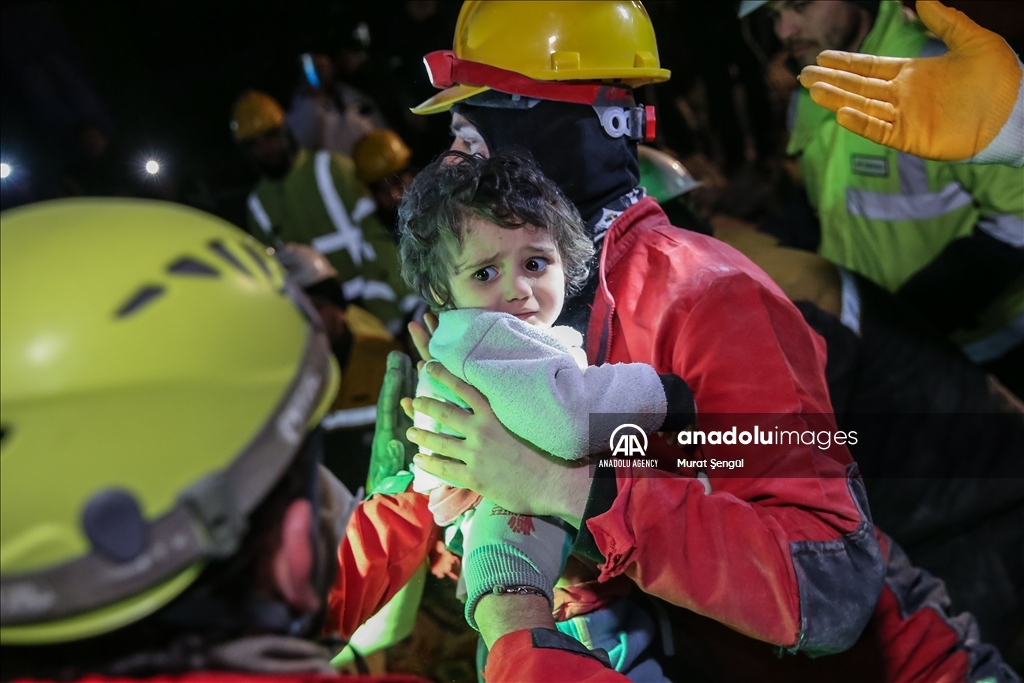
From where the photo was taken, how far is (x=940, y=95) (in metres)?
1.77

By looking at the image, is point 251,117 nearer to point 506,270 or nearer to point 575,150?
point 575,150

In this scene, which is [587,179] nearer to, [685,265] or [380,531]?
[685,265]

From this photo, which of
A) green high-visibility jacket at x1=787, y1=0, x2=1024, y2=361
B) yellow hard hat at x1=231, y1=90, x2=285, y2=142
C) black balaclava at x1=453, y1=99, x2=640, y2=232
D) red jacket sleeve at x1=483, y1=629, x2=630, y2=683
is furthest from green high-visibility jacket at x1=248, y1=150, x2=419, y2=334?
green high-visibility jacket at x1=787, y1=0, x2=1024, y2=361

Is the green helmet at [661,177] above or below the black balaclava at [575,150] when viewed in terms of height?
below

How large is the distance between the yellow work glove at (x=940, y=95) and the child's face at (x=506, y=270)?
76 centimetres

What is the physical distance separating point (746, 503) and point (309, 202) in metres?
1.44

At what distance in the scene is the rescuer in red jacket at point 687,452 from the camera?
4.83 ft

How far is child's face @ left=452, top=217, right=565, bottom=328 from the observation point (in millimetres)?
1494

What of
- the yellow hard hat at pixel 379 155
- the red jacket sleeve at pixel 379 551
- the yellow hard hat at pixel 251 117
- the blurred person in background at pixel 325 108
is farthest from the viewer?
the blurred person in background at pixel 325 108

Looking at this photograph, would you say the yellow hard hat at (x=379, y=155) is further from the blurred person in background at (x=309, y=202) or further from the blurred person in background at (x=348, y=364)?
the blurred person in background at (x=348, y=364)

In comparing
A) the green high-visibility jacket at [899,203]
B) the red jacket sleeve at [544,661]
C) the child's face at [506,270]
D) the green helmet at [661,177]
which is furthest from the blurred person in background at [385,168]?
the green high-visibility jacket at [899,203]

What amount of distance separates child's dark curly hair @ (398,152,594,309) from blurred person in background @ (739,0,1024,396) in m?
0.80

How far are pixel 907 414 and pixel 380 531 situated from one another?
1202 mm

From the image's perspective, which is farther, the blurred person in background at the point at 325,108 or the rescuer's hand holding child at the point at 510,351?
the blurred person in background at the point at 325,108
